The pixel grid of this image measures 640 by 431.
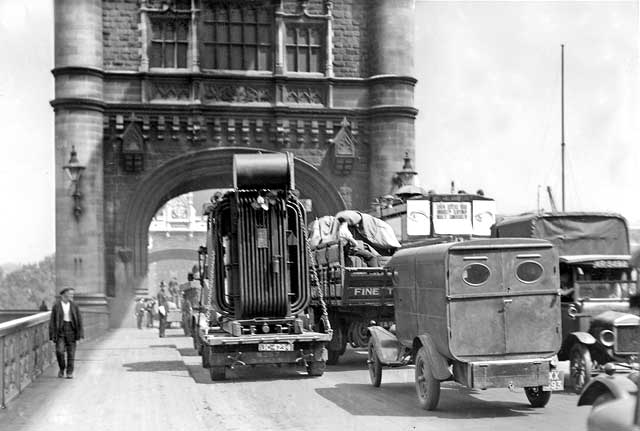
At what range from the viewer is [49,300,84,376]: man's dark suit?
15867 millimetres

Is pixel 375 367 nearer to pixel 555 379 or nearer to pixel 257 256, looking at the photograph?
pixel 257 256

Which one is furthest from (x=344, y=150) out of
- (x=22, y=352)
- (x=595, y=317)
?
(x=595, y=317)

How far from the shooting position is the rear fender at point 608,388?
6129mm

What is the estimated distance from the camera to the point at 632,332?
11883mm

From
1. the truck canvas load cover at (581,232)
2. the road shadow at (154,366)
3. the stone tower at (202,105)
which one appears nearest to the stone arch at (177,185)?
the stone tower at (202,105)

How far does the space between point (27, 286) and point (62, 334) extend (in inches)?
3806

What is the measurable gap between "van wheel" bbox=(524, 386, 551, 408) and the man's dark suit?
8.19m

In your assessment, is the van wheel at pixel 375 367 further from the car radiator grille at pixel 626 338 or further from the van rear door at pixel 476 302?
the car radiator grille at pixel 626 338

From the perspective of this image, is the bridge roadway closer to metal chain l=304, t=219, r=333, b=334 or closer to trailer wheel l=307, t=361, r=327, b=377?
trailer wheel l=307, t=361, r=327, b=377

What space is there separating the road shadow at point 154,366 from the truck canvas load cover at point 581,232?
7003 millimetres

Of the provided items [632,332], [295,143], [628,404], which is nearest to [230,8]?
[295,143]

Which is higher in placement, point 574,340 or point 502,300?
point 502,300

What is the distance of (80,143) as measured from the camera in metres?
29.6

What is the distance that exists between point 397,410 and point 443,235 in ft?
42.2
